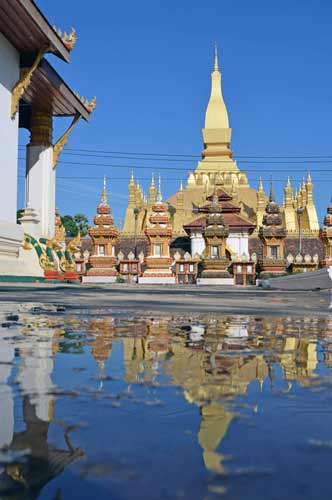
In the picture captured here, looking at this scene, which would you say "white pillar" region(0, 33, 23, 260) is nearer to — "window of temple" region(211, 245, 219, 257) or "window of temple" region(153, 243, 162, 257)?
"window of temple" region(153, 243, 162, 257)

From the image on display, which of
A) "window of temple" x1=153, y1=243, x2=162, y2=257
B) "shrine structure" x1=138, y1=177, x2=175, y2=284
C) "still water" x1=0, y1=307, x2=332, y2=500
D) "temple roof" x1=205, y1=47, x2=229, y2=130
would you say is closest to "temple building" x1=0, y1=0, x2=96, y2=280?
"shrine structure" x1=138, y1=177, x2=175, y2=284

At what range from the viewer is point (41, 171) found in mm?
14914

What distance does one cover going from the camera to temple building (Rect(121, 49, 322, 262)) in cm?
2806

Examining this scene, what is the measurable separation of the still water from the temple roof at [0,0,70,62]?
915 centimetres

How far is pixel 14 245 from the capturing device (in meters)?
11.1

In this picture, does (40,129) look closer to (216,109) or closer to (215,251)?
(215,251)

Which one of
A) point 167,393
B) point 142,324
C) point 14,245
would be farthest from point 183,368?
point 14,245

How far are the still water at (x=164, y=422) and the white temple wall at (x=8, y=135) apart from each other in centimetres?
948

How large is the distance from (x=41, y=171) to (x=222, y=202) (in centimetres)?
1602

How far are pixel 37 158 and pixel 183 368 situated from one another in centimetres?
1415

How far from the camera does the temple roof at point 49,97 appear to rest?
12.7m

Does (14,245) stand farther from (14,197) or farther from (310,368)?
(310,368)

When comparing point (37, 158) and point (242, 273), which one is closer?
point (37, 158)

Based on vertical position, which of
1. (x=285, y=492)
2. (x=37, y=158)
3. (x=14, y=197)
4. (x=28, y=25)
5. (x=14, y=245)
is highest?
(x=28, y=25)
